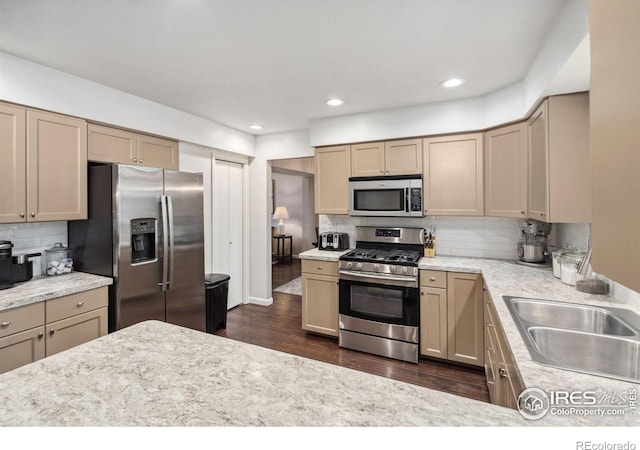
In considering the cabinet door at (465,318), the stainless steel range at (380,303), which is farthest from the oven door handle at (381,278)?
the cabinet door at (465,318)

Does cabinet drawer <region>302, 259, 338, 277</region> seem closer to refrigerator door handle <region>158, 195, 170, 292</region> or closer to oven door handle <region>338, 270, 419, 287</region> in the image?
oven door handle <region>338, 270, 419, 287</region>

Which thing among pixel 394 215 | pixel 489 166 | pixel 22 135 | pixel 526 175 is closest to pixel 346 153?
pixel 394 215

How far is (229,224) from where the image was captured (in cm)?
425

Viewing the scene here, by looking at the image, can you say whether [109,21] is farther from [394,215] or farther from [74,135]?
[394,215]

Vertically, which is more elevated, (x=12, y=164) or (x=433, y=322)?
(x=12, y=164)

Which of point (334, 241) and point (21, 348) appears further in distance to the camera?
point (334, 241)

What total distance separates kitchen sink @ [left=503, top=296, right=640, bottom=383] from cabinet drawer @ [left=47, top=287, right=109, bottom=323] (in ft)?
8.93

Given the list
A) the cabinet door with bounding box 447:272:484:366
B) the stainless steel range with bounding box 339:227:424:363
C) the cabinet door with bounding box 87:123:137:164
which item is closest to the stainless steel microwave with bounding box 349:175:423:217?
the stainless steel range with bounding box 339:227:424:363

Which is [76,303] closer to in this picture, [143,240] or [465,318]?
[143,240]

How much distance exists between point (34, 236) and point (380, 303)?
119 inches

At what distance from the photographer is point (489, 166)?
9.43 ft

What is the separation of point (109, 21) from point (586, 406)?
269 cm

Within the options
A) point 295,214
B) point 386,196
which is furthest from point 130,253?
point 295,214

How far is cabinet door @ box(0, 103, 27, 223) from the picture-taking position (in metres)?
2.07
